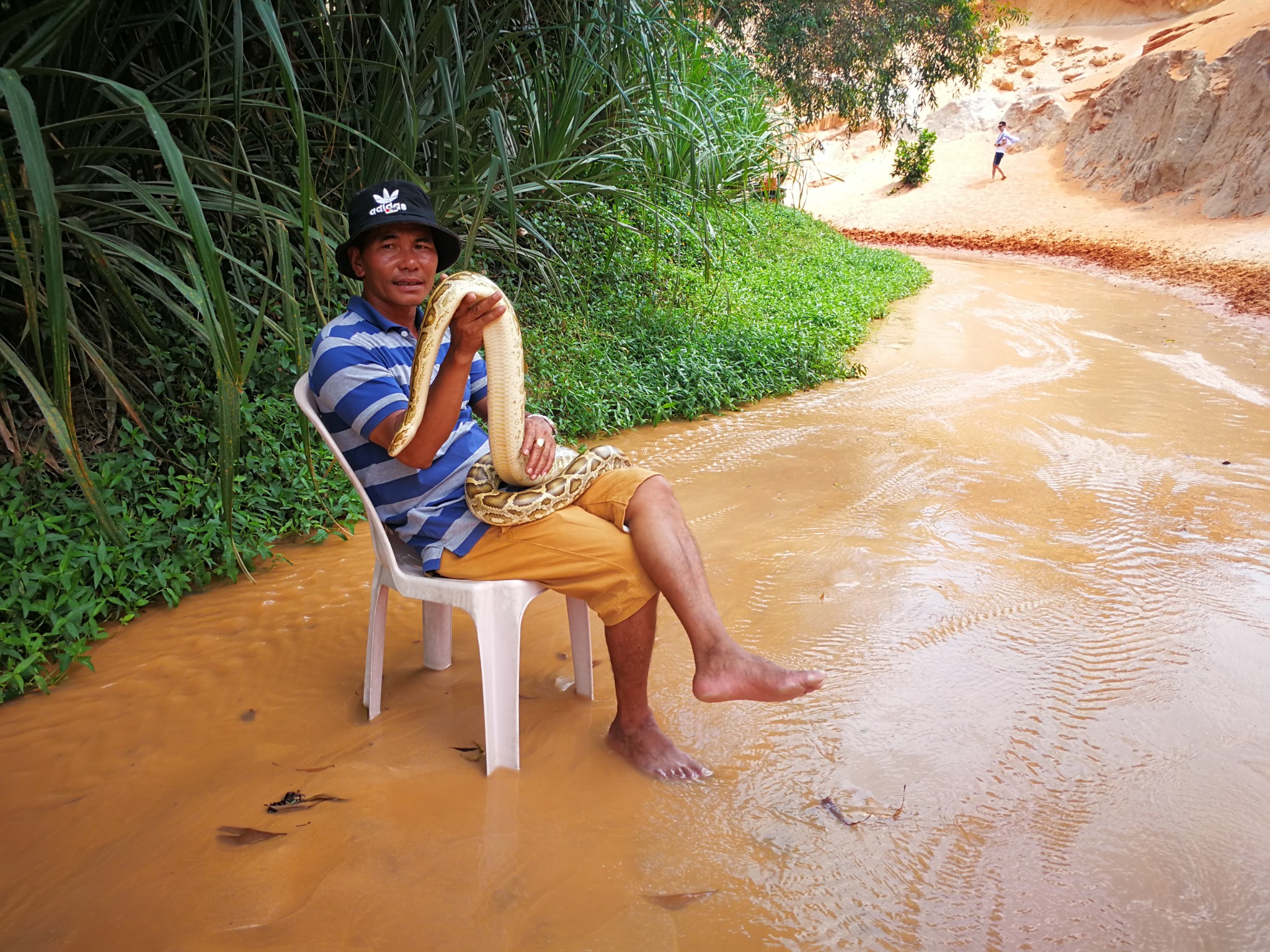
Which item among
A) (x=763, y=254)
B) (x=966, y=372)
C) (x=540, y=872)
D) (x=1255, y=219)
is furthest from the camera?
(x=1255, y=219)

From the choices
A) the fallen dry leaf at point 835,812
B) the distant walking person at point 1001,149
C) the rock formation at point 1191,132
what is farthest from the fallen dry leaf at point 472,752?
the distant walking person at point 1001,149

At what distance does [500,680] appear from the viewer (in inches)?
86.8

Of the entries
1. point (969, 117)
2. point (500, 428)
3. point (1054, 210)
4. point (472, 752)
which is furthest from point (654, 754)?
point (969, 117)

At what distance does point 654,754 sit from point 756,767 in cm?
27

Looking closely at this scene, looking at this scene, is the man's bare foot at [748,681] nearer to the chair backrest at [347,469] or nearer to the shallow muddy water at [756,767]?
the shallow muddy water at [756,767]

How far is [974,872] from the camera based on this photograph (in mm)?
1979

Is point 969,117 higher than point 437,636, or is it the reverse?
point 969,117

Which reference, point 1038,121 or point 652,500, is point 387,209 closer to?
point 652,500

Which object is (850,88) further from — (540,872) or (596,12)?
(540,872)

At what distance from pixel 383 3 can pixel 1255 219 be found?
17.1m

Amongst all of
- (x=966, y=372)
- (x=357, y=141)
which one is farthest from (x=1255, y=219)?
(x=357, y=141)

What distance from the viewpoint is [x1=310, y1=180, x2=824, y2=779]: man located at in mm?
2131

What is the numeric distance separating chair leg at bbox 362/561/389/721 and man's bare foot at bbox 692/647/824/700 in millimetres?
917

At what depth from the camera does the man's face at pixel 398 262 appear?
235 cm
